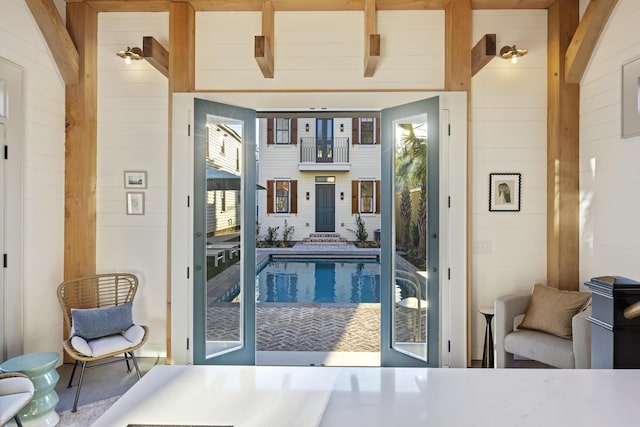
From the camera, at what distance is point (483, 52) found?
3.08 metres

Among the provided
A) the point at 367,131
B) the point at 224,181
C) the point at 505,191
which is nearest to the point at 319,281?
the point at 224,181

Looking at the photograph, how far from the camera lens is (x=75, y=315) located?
3.08 m

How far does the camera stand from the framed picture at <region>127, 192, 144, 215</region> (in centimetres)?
372

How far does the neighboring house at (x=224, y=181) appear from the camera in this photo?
360 centimetres

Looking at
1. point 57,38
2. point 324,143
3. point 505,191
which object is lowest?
point 505,191

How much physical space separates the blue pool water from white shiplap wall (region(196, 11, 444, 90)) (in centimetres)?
415

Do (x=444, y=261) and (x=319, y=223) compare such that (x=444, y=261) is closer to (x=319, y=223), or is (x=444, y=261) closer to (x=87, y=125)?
(x=87, y=125)

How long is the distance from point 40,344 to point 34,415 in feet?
3.34

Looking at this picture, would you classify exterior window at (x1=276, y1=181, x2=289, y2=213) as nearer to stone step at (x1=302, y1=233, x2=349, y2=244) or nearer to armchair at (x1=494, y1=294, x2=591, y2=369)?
stone step at (x1=302, y1=233, x2=349, y2=244)

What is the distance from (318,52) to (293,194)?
10734mm

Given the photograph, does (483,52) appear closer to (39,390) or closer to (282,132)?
(39,390)

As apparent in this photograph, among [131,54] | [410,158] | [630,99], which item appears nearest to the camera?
[630,99]

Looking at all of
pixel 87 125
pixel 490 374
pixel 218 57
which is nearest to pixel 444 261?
pixel 490 374

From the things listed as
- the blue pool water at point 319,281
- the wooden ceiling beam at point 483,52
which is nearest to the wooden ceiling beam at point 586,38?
the wooden ceiling beam at point 483,52
